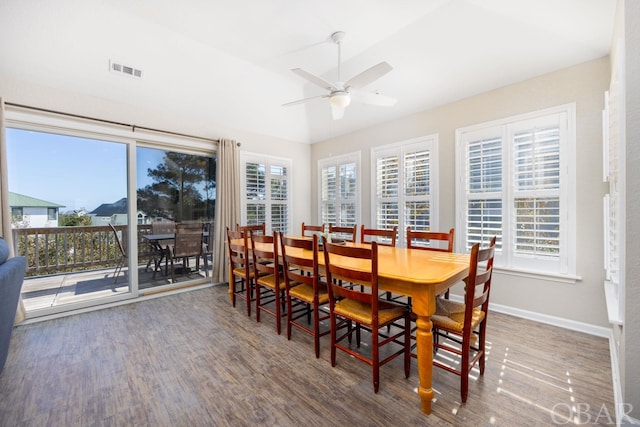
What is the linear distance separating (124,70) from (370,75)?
301cm

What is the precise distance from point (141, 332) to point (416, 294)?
2857mm

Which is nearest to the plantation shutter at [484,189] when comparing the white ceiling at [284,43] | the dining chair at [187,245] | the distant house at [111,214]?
the white ceiling at [284,43]

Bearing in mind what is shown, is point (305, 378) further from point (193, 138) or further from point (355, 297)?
point (193, 138)

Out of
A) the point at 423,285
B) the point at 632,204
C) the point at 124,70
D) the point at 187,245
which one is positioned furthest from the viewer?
the point at 187,245

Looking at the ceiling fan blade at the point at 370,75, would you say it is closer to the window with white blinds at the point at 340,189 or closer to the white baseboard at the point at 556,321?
the window with white blinds at the point at 340,189

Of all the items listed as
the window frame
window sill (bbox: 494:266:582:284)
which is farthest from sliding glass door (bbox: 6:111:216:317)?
window sill (bbox: 494:266:582:284)

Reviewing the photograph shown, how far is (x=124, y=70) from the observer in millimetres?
→ 3268

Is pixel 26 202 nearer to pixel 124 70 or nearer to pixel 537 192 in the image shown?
pixel 124 70

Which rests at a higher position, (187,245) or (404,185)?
(404,185)

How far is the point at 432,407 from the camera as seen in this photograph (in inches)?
67.7

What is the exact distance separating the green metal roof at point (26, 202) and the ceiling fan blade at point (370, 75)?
Answer: 3807 millimetres

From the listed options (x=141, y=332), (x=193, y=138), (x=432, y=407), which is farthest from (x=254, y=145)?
(x=432, y=407)

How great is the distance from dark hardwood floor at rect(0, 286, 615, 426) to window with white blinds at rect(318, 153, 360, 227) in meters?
2.77

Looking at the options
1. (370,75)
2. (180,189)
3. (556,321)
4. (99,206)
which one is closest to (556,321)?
(556,321)
